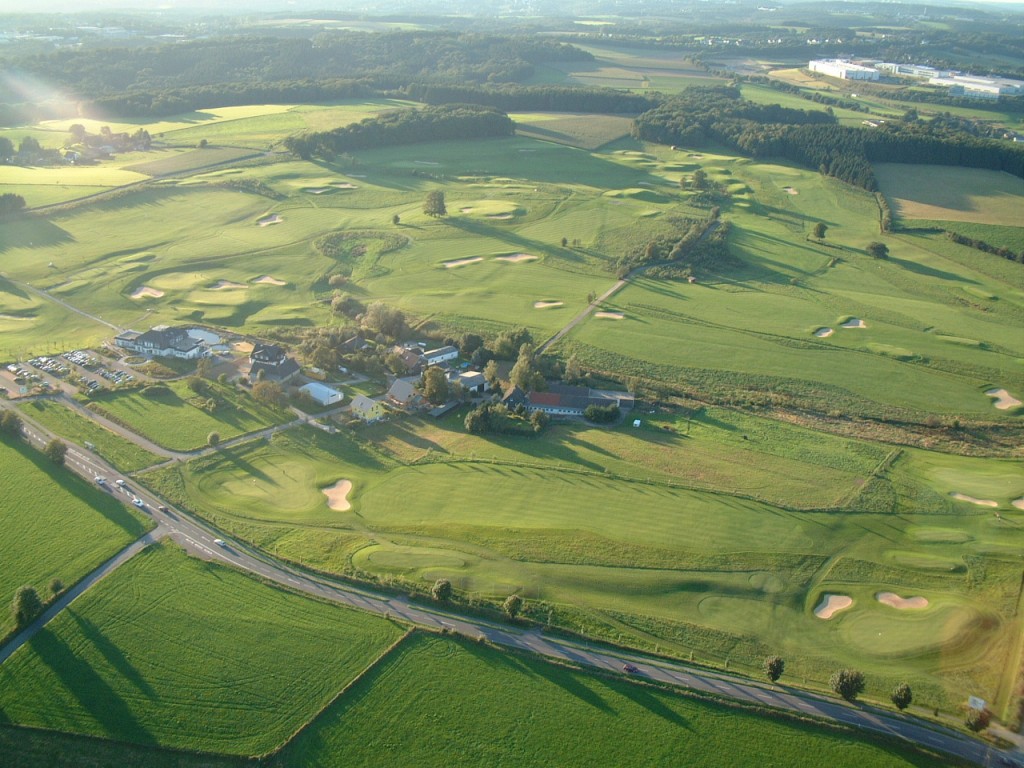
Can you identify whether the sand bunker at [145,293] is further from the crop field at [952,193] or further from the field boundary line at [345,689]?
the crop field at [952,193]

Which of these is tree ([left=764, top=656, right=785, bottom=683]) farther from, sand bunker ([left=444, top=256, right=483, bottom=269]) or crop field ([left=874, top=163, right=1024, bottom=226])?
crop field ([left=874, top=163, right=1024, bottom=226])

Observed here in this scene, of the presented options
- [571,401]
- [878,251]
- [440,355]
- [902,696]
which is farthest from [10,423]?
[878,251]

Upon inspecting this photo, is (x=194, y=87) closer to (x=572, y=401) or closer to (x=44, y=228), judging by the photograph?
(x=44, y=228)

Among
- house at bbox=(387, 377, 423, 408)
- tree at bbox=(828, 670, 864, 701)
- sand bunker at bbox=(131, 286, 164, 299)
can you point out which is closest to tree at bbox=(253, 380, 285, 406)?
house at bbox=(387, 377, 423, 408)

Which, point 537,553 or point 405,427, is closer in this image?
point 537,553

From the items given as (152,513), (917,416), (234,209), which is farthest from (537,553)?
(234,209)

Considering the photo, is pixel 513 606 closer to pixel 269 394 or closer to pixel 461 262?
pixel 269 394
